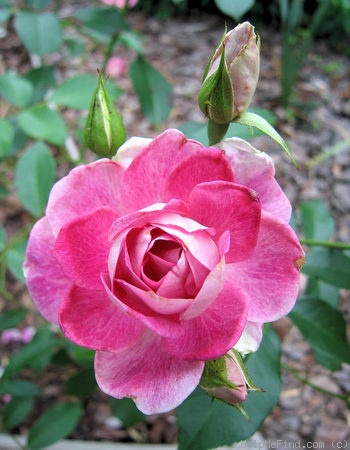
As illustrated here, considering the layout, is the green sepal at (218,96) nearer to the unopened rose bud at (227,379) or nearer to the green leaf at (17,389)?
the unopened rose bud at (227,379)

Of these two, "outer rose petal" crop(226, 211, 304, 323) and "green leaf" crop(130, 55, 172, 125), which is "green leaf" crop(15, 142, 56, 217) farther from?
"outer rose petal" crop(226, 211, 304, 323)

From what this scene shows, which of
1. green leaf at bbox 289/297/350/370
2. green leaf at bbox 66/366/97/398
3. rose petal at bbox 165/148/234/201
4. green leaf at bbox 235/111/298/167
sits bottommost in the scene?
green leaf at bbox 66/366/97/398

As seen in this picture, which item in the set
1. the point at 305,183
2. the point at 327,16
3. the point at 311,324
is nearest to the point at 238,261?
the point at 311,324

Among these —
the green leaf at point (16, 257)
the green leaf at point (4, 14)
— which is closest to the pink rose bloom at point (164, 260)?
the green leaf at point (16, 257)

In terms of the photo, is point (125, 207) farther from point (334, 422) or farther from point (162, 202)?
point (334, 422)

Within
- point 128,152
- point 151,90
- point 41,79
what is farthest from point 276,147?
point 128,152

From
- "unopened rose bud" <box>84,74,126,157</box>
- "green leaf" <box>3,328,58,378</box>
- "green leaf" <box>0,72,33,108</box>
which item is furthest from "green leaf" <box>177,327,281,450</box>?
"green leaf" <box>0,72,33,108</box>
